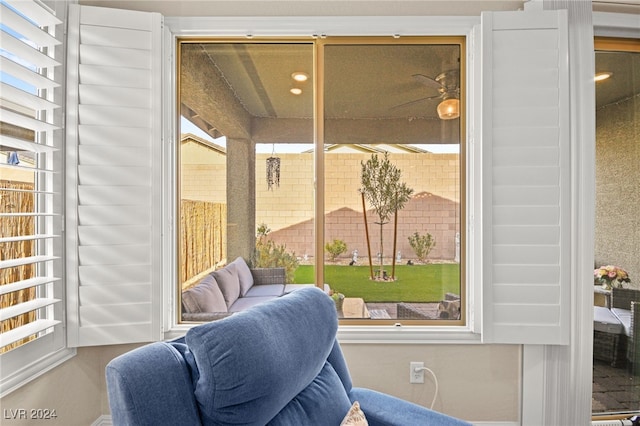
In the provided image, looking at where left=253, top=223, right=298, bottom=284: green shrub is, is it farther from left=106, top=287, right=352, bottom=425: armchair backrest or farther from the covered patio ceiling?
left=106, top=287, right=352, bottom=425: armchair backrest

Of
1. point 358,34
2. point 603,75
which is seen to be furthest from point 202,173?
point 603,75

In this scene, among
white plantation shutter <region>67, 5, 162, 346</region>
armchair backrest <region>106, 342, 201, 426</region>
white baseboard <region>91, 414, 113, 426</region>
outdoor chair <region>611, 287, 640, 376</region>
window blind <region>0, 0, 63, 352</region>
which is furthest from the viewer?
outdoor chair <region>611, 287, 640, 376</region>

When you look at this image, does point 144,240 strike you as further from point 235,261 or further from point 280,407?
point 280,407

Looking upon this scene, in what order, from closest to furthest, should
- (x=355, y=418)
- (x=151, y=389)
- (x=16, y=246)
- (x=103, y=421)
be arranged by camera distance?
(x=151, y=389) → (x=355, y=418) → (x=16, y=246) → (x=103, y=421)

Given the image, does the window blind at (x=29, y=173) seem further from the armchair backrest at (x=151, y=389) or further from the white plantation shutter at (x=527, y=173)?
the white plantation shutter at (x=527, y=173)

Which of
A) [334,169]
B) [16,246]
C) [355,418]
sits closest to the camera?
[355,418]

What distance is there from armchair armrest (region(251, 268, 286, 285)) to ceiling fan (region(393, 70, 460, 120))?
1172mm

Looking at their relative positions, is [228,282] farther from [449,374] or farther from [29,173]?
[449,374]

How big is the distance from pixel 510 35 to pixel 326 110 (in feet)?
3.24

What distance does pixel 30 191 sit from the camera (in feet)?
4.95

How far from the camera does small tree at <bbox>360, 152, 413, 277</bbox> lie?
2160mm

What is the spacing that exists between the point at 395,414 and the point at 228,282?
1.13 metres

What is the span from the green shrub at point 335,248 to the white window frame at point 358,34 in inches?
15.6

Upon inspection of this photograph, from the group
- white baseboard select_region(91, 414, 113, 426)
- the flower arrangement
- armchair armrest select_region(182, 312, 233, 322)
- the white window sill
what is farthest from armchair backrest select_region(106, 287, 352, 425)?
the flower arrangement
